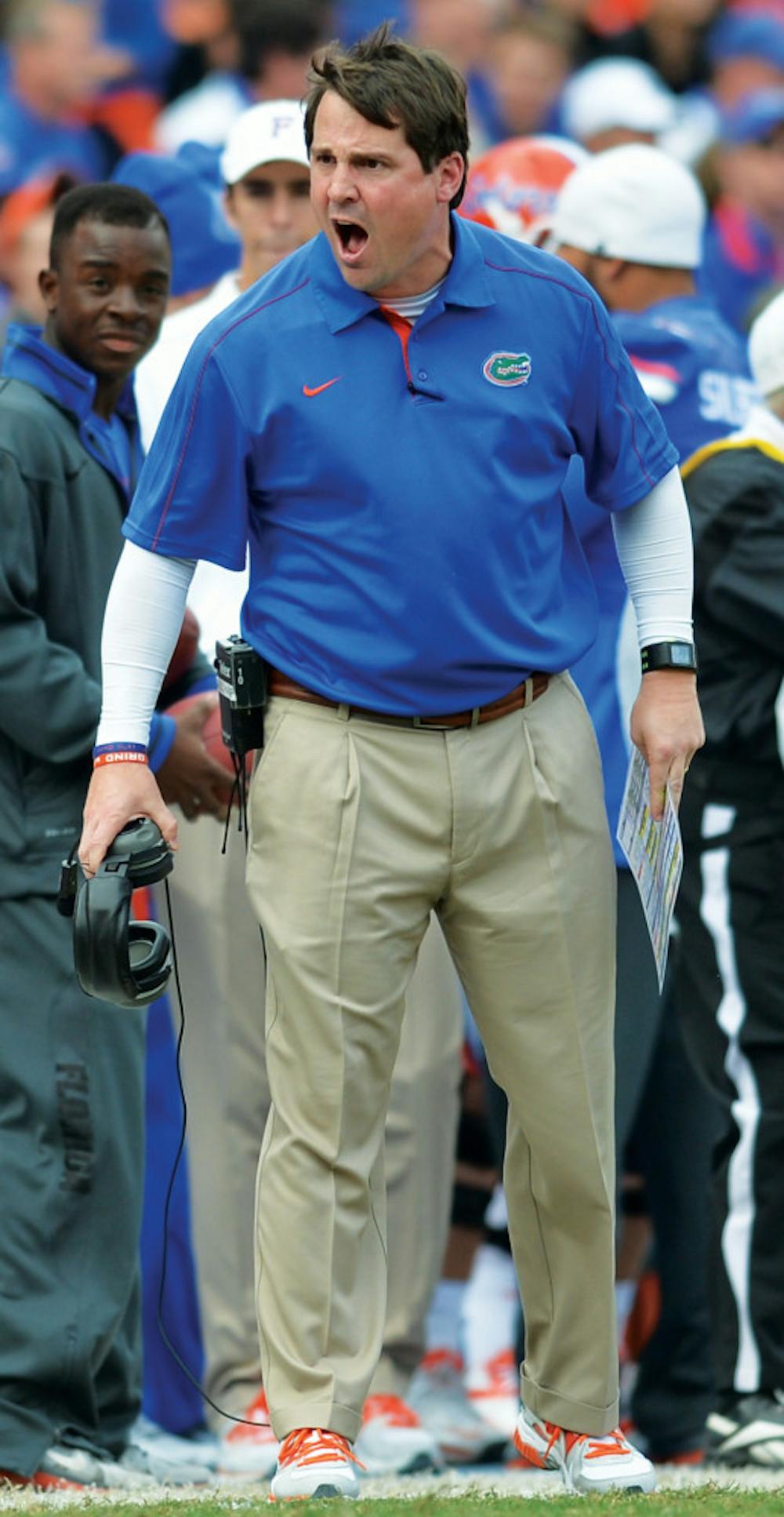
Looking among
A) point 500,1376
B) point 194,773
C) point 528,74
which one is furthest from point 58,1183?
point 528,74

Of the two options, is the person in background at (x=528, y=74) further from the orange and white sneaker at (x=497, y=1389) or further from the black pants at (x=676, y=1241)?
the orange and white sneaker at (x=497, y=1389)

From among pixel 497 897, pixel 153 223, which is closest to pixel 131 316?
pixel 153 223

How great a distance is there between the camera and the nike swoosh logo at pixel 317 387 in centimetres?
A: 408

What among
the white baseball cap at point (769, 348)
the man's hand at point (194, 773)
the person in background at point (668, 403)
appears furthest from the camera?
the person in background at point (668, 403)

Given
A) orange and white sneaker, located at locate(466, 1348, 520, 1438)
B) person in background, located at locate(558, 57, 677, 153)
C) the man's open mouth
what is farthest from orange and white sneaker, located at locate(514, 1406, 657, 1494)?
person in background, located at locate(558, 57, 677, 153)

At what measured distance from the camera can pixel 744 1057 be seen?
5.53m

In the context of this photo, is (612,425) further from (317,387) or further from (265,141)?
(265,141)

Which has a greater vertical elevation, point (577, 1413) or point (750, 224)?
point (750, 224)

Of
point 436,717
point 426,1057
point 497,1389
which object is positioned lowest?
point 497,1389

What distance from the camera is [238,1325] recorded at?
18.9ft

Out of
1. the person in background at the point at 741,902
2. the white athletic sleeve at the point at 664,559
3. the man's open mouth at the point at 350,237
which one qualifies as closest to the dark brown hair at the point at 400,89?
the man's open mouth at the point at 350,237

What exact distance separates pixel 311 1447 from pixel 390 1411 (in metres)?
1.68

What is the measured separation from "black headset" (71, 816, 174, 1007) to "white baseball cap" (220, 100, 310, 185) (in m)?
2.74

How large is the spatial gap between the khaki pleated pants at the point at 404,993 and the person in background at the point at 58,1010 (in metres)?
0.82
